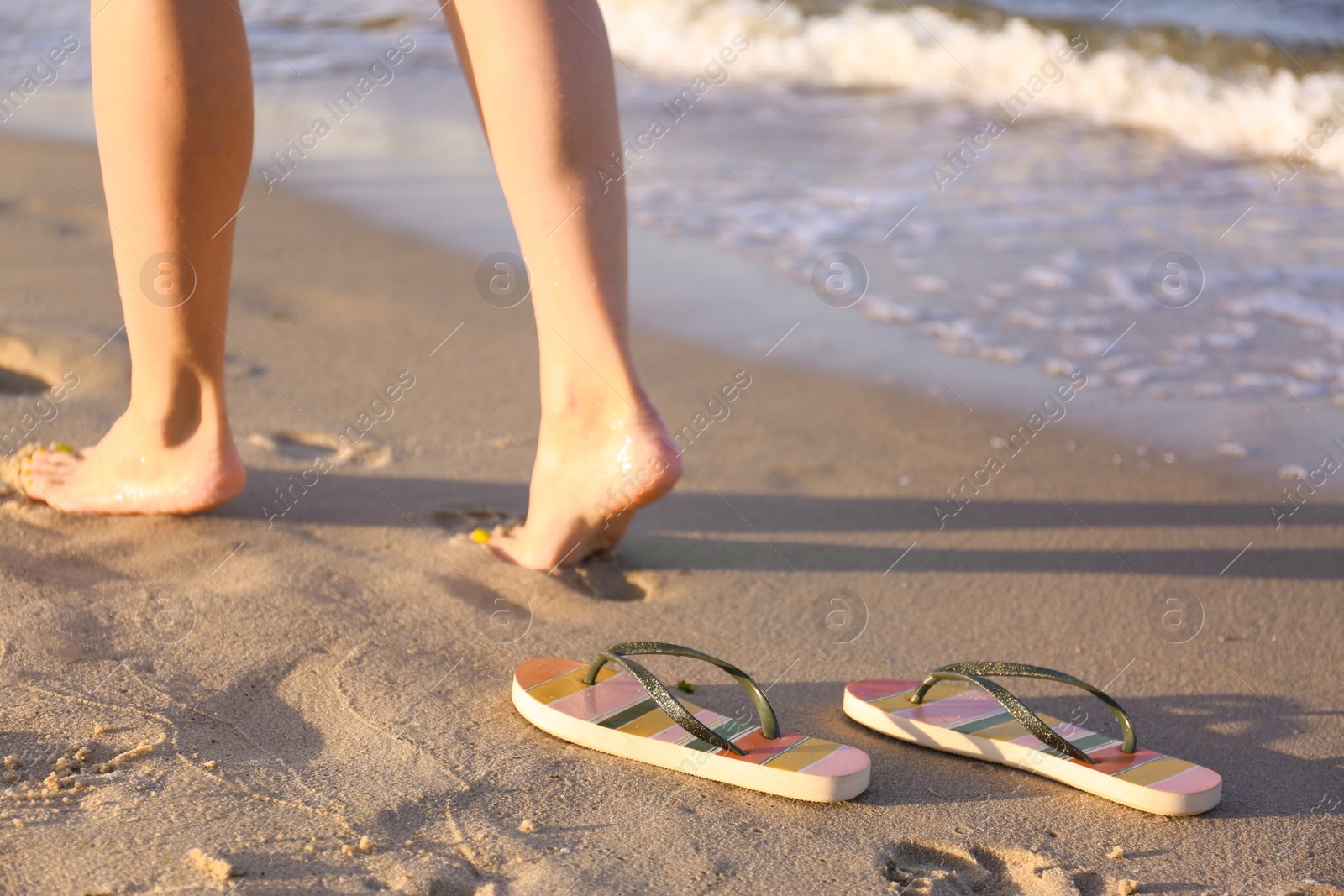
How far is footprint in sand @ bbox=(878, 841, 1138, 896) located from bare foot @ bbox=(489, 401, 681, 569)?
730 mm

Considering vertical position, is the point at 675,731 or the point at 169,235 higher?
the point at 169,235

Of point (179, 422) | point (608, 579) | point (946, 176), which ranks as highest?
point (179, 422)

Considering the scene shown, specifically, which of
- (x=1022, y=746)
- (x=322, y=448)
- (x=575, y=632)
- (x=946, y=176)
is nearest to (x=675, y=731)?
(x=575, y=632)

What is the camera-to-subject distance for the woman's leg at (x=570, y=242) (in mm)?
1793

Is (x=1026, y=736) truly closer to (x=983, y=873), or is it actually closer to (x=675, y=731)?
(x=983, y=873)

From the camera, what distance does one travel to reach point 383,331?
3.06 meters

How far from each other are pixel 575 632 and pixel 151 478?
0.79 m

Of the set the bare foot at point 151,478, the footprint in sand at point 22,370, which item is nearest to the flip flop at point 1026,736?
the bare foot at point 151,478

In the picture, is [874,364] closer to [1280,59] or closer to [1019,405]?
[1019,405]

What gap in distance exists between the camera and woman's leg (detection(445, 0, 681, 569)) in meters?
1.79

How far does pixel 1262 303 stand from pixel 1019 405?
1131 millimetres

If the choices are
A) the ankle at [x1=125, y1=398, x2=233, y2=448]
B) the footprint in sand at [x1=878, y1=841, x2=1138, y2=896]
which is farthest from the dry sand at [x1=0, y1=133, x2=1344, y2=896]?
the ankle at [x1=125, y1=398, x2=233, y2=448]

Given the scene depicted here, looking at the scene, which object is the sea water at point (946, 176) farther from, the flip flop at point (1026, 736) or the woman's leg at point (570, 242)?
the flip flop at point (1026, 736)

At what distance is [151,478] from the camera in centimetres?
203
